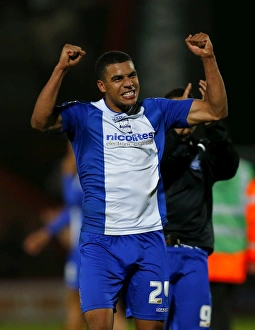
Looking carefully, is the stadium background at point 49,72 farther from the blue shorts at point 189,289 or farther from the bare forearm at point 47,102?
the bare forearm at point 47,102

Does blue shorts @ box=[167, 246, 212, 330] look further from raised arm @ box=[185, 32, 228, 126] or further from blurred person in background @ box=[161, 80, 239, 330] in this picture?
raised arm @ box=[185, 32, 228, 126]

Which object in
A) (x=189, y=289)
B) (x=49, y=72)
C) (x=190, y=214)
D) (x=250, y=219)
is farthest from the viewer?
(x=49, y=72)

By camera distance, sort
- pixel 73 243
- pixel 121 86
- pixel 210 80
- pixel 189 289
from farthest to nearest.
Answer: pixel 73 243, pixel 189 289, pixel 121 86, pixel 210 80

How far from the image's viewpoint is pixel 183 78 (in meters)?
12.9

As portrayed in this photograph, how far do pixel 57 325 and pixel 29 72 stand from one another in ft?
12.5

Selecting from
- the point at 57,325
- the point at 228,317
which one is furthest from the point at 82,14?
the point at 228,317

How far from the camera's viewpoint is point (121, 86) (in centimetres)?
636

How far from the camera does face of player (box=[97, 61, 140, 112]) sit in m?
6.34

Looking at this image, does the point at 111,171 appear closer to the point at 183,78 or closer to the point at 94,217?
the point at 94,217

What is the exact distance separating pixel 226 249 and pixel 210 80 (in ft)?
9.78

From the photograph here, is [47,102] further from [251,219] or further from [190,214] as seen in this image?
[251,219]

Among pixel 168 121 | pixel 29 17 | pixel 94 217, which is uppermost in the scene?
pixel 29 17

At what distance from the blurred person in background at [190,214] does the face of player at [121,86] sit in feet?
2.76

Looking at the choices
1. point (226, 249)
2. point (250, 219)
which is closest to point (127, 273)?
point (226, 249)
